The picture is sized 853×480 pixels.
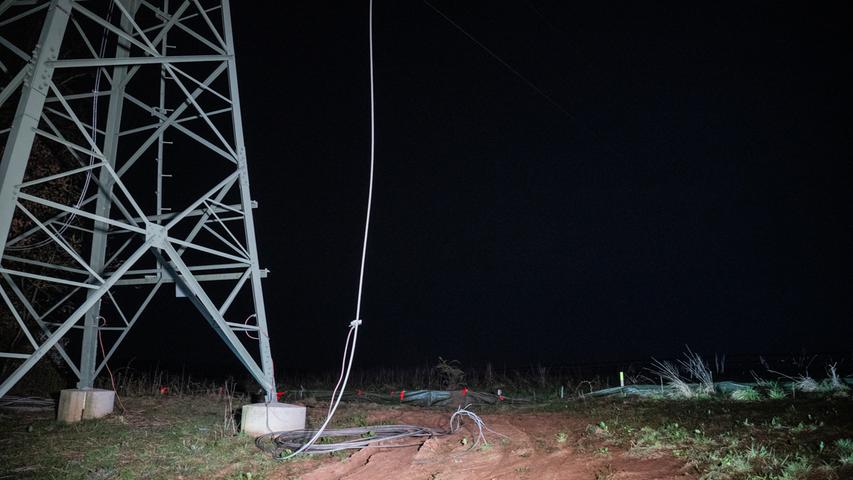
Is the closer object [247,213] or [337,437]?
[337,437]

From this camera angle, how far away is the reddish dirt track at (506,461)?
467 cm

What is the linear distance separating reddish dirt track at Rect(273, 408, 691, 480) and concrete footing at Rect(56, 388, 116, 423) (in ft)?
15.3

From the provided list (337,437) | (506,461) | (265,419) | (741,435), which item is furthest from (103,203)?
(741,435)

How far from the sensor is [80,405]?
837 centimetres

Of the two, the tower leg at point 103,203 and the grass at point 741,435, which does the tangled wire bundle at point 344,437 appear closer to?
the grass at point 741,435

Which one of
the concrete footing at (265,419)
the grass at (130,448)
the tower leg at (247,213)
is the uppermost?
the tower leg at (247,213)

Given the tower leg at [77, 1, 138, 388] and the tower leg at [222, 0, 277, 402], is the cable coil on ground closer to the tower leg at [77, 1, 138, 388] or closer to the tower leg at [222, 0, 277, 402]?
the tower leg at [222, 0, 277, 402]

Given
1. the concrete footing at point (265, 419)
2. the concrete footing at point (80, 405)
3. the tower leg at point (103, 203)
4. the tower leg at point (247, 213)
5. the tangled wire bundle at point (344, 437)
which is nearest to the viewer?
the tangled wire bundle at point (344, 437)

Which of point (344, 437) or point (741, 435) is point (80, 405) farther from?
point (741, 435)

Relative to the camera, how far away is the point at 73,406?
8336 millimetres

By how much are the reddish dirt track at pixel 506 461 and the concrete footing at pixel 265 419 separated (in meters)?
1.66

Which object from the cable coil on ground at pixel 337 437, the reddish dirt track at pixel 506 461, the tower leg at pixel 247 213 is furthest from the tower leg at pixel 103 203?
the reddish dirt track at pixel 506 461

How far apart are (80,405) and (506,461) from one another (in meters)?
6.90

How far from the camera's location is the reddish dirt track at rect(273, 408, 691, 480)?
467cm
